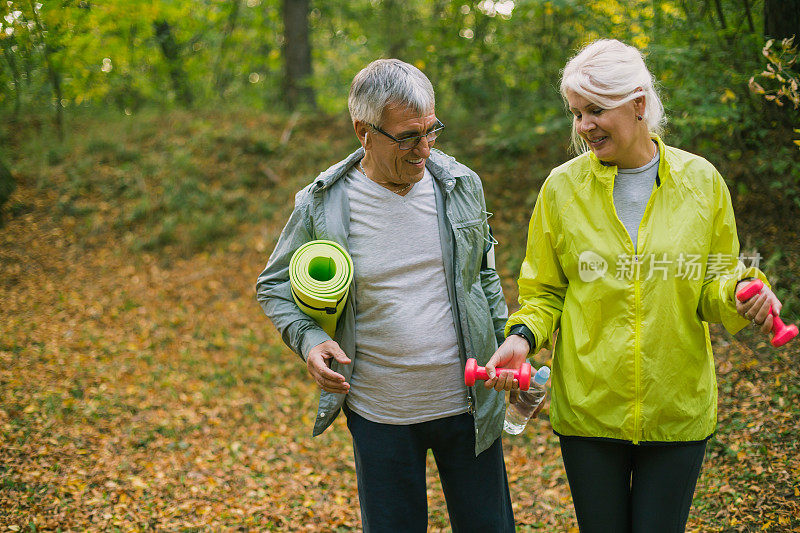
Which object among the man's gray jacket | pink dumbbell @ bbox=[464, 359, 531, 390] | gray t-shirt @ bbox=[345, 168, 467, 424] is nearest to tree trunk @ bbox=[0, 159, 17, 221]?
the man's gray jacket

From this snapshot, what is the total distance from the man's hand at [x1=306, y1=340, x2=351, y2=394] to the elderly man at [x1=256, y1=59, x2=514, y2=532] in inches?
3.7

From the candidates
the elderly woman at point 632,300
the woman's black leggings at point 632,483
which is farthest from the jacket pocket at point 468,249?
the woman's black leggings at point 632,483

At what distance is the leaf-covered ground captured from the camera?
13.5 ft

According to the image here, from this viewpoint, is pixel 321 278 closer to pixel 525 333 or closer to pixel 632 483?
pixel 525 333

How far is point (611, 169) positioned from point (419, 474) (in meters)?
1.40

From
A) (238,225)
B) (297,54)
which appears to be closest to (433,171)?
(238,225)

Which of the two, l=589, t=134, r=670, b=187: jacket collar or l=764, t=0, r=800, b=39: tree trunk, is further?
l=764, t=0, r=800, b=39: tree trunk

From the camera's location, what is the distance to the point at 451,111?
1039 cm

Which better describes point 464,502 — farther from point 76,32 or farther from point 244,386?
point 76,32

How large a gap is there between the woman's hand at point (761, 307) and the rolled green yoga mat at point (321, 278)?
1.32 metres

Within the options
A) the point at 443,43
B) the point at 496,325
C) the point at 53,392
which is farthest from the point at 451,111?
the point at 496,325

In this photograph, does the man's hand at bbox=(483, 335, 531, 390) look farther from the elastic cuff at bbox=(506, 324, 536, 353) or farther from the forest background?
the forest background

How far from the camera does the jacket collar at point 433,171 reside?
2580 mm

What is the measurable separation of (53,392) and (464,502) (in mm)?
4398
